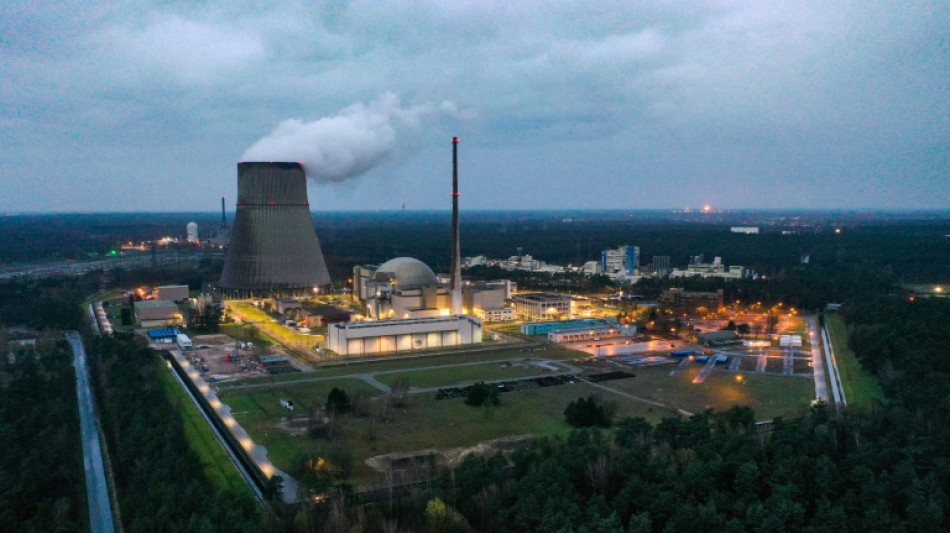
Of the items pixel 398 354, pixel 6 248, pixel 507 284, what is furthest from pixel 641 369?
pixel 6 248

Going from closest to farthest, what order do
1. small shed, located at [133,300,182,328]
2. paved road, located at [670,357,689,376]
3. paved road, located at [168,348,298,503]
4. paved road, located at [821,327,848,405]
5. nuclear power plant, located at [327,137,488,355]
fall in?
paved road, located at [168,348,298,503], paved road, located at [821,327,848,405], paved road, located at [670,357,689,376], nuclear power plant, located at [327,137,488,355], small shed, located at [133,300,182,328]

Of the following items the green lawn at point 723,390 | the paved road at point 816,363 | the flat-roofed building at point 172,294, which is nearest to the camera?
the green lawn at point 723,390

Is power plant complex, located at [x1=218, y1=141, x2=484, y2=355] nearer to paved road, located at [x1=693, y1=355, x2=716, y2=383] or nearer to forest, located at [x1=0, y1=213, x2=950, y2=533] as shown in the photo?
paved road, located at [x1=693, y1=355, x2=716, y2=383]

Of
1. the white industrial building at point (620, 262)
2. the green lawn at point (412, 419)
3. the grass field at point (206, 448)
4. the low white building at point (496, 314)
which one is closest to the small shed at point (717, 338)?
the green lawn at point (412, 419)

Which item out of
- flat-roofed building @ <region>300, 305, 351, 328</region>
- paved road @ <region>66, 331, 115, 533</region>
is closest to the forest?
paved road @ <region>66, 331, 115, 533</region>

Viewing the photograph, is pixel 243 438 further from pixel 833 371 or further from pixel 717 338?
pixel 717 338

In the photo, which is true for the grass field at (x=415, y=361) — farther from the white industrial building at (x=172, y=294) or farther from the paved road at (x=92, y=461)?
the white industrial building at (x=172, y=294)

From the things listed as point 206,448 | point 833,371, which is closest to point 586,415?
point 206,448

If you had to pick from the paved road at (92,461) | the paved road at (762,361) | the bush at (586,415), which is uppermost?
the bush at (586,415)
